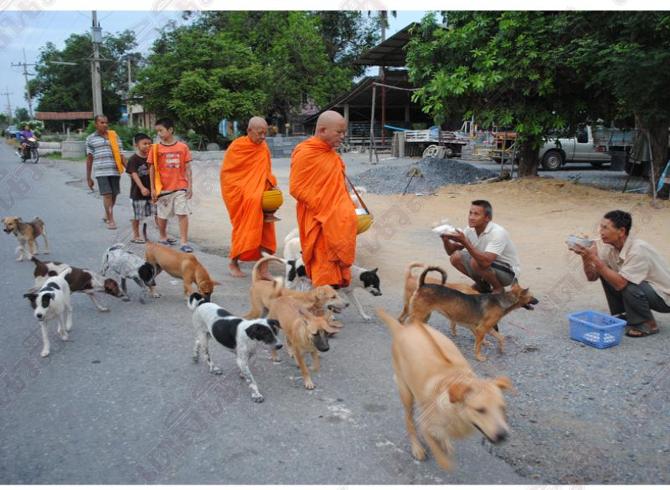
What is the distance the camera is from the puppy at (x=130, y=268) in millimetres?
5551

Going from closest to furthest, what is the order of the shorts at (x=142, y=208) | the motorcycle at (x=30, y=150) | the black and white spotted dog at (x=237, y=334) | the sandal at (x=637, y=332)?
the black and white spotted dog at (x=237, y=334) → the sandal at (x=637, y=332) → the shorts at (x=142, y=208) → the motorcycle at (x=30, y=150)

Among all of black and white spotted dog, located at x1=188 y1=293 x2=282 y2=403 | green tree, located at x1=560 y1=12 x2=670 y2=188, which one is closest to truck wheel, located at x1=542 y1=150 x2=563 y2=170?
green tree, located at x1=560 y1=12 x2=670 y2=188

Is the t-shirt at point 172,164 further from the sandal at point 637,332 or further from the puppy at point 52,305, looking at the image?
the sandal at point 637,332

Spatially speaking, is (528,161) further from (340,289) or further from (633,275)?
(340,289)

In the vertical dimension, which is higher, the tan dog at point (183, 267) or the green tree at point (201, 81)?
the green tree at point (201, 81)

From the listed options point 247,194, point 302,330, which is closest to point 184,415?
point 302,330

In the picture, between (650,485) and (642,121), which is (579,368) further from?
(642,121)

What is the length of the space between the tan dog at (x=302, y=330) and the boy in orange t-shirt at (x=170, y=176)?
155 inches

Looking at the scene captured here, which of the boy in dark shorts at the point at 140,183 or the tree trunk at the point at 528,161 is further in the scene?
the tree trunk at the point at 528,161

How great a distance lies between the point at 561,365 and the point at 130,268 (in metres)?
4.17

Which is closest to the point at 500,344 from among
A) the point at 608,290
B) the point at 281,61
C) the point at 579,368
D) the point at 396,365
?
the point at 579,368

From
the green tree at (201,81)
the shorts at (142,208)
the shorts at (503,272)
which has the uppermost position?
the green tree at (201,81)

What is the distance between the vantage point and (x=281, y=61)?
34.2 metres

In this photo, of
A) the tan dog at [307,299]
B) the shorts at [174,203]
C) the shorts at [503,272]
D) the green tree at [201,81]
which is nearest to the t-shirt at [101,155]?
the shorts at [174,203]
